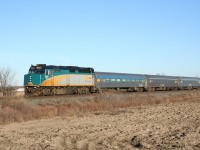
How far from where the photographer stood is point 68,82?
120 feet

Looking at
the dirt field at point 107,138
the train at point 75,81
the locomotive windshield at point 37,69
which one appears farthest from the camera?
the locomotive windshield at point 37,69

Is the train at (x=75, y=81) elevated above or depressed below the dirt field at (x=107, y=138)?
above

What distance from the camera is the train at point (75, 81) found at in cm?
3384

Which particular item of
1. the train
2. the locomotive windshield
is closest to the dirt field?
the train

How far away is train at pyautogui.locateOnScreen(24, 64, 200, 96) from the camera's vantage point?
33844mm

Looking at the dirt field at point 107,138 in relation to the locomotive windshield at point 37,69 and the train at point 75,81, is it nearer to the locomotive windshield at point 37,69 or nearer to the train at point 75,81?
the train at point 75,81

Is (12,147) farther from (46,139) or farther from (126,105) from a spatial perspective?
(126,105)

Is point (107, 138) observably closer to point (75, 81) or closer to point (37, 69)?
point (37, 69)

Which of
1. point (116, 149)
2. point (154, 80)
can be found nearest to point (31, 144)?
point (116, 149)

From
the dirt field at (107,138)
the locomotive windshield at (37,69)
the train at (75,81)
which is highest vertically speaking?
the locomotive windshield at (37,69)

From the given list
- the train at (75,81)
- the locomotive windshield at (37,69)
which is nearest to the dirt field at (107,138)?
the train at (75,81)

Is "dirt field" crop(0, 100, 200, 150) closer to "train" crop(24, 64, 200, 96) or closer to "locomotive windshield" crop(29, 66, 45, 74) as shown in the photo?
"train" crop(24, 64, 200, 96)

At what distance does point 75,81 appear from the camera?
3747cm

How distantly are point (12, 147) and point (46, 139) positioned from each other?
124cm
